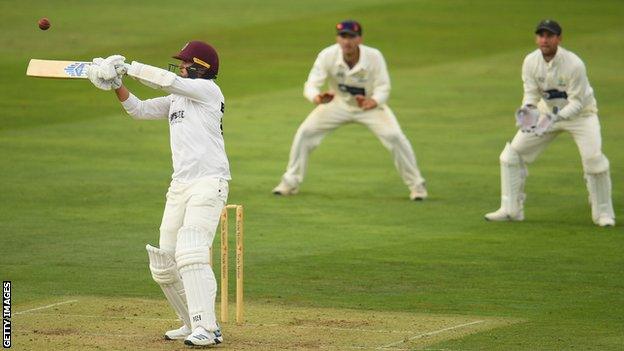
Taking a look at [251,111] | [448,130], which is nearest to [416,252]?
[448,130]

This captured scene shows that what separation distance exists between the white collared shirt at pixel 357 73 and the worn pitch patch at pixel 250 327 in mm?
6224

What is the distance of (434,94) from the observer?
26359 millimetres

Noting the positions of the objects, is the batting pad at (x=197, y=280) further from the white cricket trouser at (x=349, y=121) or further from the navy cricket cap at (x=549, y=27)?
the white cricket trouser at (x=349, y=121)

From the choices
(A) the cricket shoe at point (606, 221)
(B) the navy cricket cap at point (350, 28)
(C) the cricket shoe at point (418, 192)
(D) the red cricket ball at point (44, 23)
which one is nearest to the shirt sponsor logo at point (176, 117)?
(D) the red cricket ball at point (44, 23)

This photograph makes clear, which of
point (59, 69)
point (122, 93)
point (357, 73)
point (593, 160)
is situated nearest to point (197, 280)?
point (122, 93)

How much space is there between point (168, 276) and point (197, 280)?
31 centimetres

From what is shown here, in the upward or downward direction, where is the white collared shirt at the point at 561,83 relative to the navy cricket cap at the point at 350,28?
downward

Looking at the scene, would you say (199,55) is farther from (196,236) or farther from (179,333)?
(179,333)

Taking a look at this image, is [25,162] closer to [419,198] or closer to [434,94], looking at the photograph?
[419,198]

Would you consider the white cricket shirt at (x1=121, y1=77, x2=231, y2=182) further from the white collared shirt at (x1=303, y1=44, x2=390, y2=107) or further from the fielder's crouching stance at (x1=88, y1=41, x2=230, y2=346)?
the white collared shirt at (x1=303, y1=44, x2=390, y2=107)

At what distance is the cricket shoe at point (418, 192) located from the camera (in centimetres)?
1759

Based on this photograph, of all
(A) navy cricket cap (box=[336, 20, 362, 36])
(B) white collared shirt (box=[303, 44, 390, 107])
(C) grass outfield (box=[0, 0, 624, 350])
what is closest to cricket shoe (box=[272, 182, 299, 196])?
(C) grass outfield (box=[0, 0, 624, 350])

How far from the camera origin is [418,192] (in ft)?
57.8

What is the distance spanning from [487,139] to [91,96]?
7.11 meters
